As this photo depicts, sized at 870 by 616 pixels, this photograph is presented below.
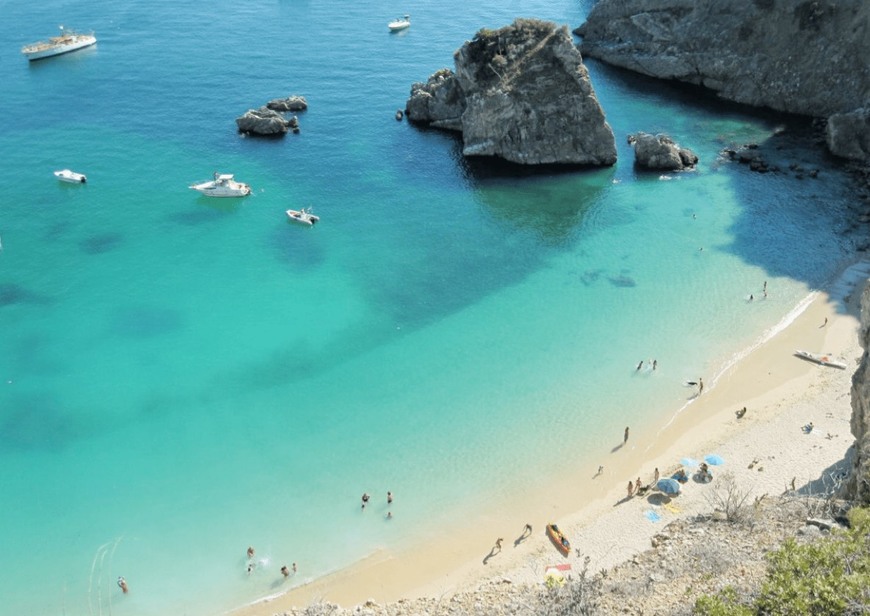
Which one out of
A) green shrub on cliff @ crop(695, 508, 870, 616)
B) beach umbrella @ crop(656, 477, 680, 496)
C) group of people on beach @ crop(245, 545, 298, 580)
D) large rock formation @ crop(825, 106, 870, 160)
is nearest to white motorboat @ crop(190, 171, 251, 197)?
group of people on beach @ crop(245, 545, 298, 580)

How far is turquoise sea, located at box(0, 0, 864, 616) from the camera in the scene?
44.5 m

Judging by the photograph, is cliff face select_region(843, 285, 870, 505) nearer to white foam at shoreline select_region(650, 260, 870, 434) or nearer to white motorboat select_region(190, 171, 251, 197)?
white foam at shoreline select_region(650, 260, 870, 434)

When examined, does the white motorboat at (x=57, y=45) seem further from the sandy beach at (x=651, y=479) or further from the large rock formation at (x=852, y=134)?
the large rock formation at (x=852, y=134)

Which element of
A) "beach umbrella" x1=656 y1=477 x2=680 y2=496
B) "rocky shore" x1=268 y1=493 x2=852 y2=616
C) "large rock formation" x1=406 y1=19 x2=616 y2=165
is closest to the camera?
"rocky shore" x1=268 y1=493 x2=852 y2=616

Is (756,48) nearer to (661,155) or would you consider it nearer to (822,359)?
(661,155)

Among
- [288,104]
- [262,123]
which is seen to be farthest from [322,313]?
[288,104]

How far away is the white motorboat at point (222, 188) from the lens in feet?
255

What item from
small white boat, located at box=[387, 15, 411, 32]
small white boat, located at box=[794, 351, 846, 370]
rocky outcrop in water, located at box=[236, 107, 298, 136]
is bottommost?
small white boat, located at box=[794, 351, 846, 370]

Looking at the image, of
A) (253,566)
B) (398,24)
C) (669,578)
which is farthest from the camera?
(398,24)

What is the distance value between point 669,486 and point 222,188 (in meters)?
53.1

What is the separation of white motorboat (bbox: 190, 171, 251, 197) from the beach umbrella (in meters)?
51.8

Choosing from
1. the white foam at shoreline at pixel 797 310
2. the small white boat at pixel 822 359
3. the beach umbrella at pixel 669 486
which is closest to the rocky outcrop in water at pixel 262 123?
the white foam at shoreline at pixel 797 310

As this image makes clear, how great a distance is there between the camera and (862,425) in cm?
3981

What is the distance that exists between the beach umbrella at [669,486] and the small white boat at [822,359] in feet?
62.6
